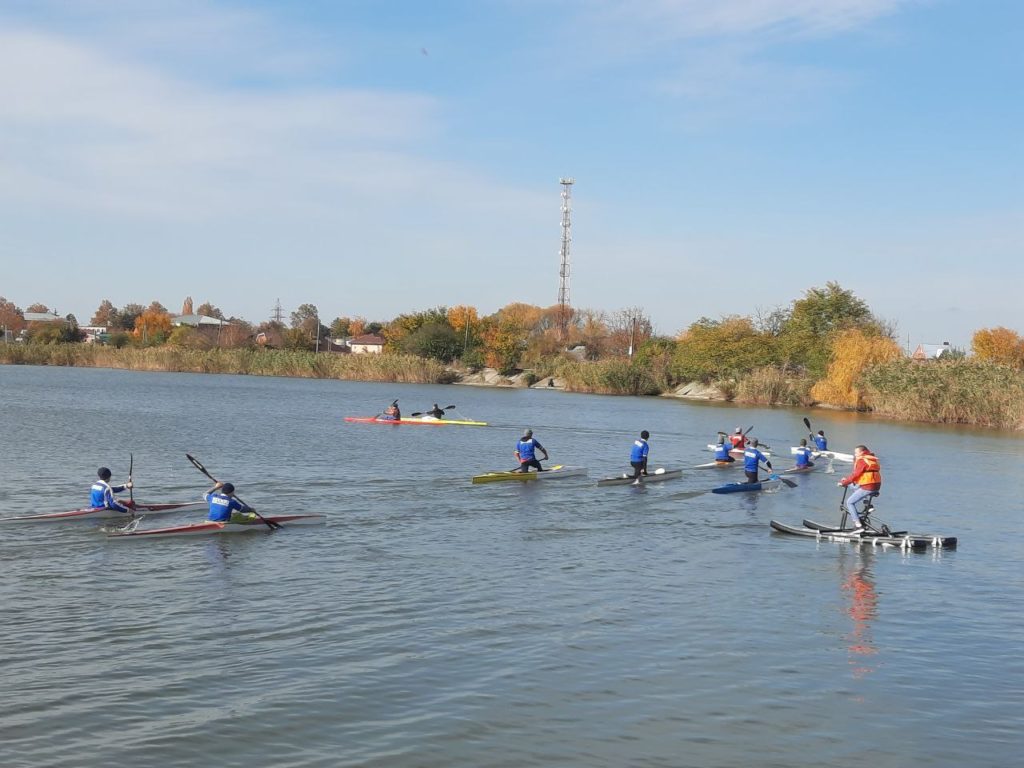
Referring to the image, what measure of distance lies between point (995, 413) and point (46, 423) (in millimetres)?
53054

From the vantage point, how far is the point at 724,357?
91125 mm

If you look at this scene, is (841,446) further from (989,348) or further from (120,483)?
(989,348)

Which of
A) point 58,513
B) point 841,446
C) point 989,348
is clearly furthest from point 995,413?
point 58,513

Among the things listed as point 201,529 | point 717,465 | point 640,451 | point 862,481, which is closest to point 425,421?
point 717,465

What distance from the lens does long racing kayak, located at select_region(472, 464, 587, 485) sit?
29.5 m

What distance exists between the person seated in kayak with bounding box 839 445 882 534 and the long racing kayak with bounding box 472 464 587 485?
10969mm

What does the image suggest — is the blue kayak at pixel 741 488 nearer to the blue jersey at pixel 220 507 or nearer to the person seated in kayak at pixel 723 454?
the person seated in kayak at pixel 723 454

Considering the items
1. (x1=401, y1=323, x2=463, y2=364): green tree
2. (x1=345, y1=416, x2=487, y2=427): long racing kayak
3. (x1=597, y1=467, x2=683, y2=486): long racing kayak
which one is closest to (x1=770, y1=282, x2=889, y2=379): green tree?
(x1=401, y1=323, x2=463, y2=364): green tree

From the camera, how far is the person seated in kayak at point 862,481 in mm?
20812

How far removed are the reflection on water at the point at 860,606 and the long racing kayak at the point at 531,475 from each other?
38.0ft

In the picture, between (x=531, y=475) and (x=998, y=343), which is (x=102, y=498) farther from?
(x=998, y=343)

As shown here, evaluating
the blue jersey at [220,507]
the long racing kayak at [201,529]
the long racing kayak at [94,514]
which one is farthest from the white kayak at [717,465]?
the blue jersey at [220,507]

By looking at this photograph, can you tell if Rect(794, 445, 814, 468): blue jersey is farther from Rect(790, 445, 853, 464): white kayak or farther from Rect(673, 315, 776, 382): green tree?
Rect(673, 315, 776, 382): green tree

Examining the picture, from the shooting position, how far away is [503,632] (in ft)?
46.0
